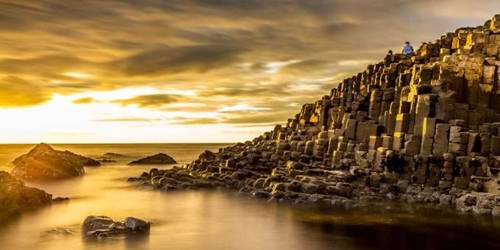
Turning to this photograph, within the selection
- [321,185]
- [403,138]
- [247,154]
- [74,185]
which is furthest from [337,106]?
[74,185]

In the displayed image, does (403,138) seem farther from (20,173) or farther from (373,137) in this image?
(20,173)

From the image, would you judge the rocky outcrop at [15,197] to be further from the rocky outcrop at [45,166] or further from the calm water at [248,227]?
the rocky outcrop at [45,166]

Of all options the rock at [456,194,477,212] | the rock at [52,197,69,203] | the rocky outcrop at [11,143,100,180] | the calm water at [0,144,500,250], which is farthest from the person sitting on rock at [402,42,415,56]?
the rocky outcrop at [11,143,100,180]

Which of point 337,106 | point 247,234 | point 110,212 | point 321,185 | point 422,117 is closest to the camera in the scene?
point 247,234

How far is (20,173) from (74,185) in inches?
476

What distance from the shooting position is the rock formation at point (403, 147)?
1848 inches

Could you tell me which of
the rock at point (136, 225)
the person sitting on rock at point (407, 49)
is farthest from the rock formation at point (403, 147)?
the rock at point (136, 225)

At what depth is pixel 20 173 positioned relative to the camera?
74.7 metres

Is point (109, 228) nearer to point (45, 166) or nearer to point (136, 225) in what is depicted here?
point (136, 225)

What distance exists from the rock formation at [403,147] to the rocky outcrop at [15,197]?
1411 centimetres

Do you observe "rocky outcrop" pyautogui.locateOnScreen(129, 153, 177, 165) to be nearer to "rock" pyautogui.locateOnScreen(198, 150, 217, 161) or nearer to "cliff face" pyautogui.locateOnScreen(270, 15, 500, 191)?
"rock" pyautogui.locateOnScreen(198, 150, 217, 161)

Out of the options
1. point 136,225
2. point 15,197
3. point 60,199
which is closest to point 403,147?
point 136,225

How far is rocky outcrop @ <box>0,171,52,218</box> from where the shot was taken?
141 feet

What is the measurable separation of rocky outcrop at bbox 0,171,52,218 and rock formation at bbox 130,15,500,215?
14.1m
